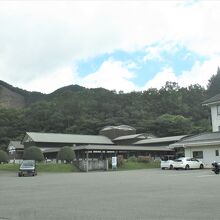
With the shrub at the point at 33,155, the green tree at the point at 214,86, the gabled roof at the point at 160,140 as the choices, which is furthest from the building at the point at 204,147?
the green tree at the point at 214,86

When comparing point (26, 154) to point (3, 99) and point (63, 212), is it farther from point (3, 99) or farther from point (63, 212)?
point (3, 99)

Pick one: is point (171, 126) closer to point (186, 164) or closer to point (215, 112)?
point (215, 112)

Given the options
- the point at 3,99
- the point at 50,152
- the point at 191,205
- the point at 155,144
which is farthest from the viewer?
the point at 3,99

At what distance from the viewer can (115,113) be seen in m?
110

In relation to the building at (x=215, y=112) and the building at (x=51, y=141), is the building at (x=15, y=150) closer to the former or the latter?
the building at (x=51, y=141)

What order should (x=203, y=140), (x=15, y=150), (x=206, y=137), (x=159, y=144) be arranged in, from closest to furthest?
(x=203, y=140) → (x=206, y=137) → (x=159, y=144) → (x=15, y=150)

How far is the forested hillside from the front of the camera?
94.8 metres

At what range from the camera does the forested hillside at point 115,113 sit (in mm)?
94750

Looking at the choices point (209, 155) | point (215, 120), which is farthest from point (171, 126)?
point (209, 155)

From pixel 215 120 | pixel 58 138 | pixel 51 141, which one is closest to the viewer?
pixel 215 120

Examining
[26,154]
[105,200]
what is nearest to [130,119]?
[26,154]

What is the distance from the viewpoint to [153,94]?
118938 mm

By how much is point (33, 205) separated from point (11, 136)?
85.8 meters

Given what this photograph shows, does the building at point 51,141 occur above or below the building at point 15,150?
above
